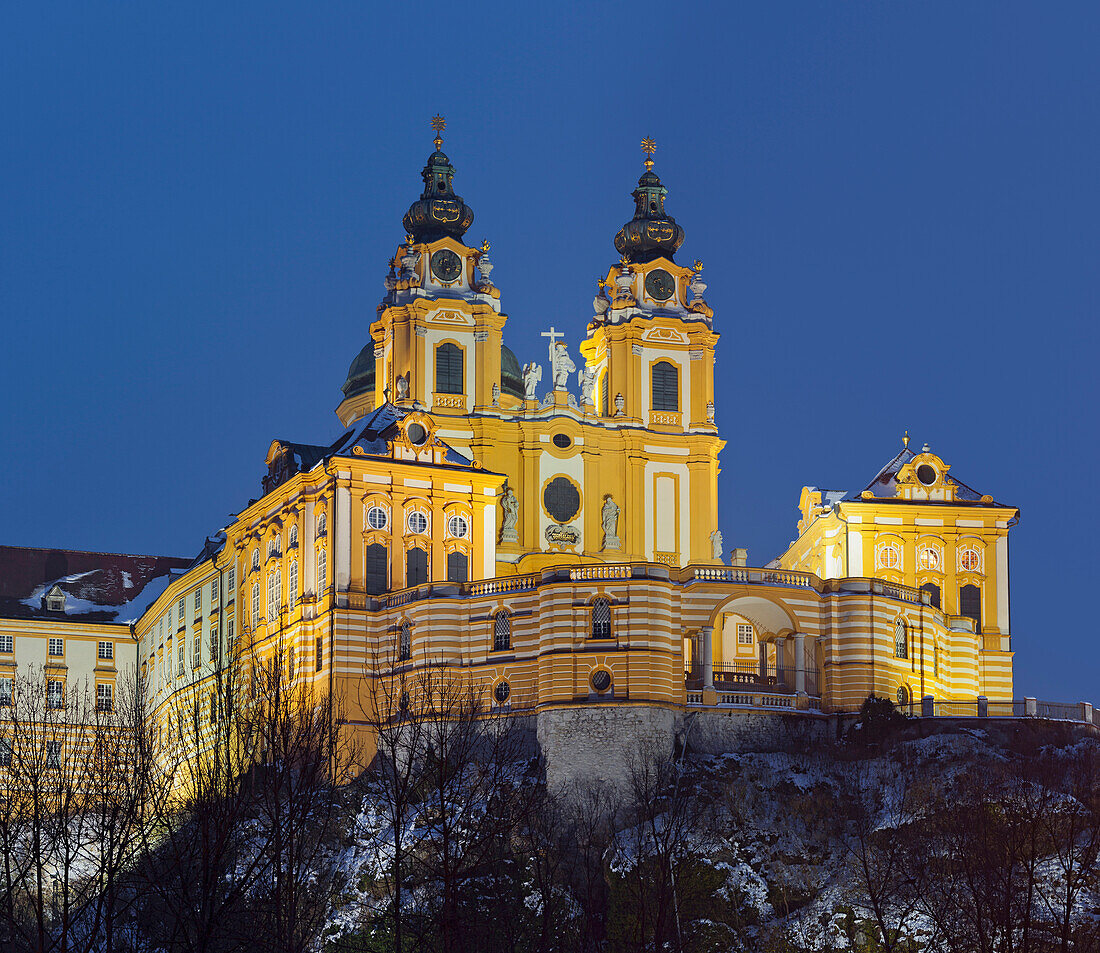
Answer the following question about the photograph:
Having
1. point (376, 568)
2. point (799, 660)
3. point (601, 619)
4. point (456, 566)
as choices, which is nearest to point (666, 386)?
point (456, 566)

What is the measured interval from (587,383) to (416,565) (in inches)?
991

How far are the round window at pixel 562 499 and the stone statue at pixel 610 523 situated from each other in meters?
1.49

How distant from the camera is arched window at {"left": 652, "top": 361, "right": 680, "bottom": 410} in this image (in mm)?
123188

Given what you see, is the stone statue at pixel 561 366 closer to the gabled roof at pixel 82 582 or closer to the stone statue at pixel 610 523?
the stone statue at pixel 610 523

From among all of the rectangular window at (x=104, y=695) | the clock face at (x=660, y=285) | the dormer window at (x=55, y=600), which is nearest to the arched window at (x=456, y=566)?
the clock face at (x=660, y=285)

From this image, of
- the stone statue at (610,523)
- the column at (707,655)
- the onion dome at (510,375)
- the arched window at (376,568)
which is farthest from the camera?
the onion dome at (510,375)

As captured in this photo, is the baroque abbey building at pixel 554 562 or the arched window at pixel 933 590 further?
the arched window at pixel 933 590

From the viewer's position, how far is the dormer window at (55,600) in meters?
130

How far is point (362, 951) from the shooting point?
6862 centimetres

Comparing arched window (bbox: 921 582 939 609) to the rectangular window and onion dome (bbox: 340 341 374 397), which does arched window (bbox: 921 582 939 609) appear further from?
the rectangular window

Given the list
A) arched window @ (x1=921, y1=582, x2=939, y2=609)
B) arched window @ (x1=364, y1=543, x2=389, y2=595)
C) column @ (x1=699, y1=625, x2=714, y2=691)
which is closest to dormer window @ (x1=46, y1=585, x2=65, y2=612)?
arched window @ (x1=364, y1=543, x2=389, y2=595)

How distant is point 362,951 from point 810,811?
24343 mm

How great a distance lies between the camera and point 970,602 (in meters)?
113

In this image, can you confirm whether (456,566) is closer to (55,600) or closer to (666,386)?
(666,386)
